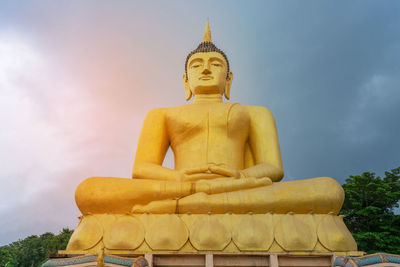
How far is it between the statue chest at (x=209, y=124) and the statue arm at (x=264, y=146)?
186mm

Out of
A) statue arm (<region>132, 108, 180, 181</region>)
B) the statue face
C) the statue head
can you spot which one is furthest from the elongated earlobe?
statue arm (<region>132, 108, 180, 181</region>)

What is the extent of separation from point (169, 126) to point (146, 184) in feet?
6.40

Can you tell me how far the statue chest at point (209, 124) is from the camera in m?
6.56

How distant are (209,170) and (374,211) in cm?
1189

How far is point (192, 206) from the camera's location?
4.90 meters

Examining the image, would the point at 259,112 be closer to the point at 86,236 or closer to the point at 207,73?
the point at 207,73

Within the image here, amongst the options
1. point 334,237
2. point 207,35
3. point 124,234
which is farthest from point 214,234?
point 207,35

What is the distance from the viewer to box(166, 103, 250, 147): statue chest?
6559 mm

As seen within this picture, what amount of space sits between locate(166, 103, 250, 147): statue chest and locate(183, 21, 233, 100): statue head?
76 centimetres

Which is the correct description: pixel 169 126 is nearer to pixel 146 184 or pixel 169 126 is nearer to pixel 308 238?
pixel 146 184

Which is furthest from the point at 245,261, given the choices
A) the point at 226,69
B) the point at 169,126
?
the point at 226,69

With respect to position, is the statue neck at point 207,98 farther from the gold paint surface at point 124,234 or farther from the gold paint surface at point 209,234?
the gold paint surface at point 124,234

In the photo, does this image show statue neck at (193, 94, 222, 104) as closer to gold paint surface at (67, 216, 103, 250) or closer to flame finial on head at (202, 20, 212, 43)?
flame finial on head at (202, 20, 212, 43)

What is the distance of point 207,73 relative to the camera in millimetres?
7488
